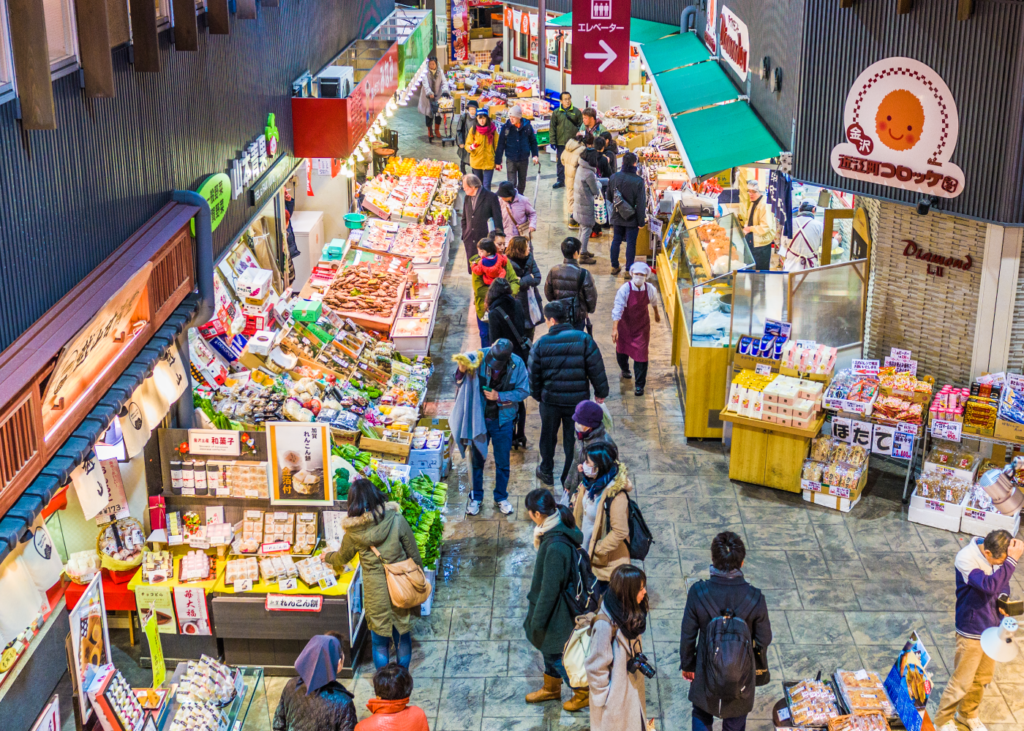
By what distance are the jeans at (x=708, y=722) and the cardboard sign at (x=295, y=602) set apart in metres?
2.69

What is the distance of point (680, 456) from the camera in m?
11.1

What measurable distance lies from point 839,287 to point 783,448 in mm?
1839

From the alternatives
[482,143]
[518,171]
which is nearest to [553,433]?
[482,143]

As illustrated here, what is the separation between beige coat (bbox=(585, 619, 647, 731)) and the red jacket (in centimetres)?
100

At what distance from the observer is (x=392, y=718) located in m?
5.77

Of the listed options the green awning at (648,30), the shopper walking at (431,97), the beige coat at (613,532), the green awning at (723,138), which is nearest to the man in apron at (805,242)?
the green awning at (723,138)

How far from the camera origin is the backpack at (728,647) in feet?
20.1

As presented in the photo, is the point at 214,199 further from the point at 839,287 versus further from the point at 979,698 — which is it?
the point at 979,698

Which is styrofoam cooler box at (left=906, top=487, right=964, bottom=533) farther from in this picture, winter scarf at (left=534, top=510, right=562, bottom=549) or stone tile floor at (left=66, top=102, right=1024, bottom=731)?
winter scarf at (left=534, top=510, right=562, bottom=549)

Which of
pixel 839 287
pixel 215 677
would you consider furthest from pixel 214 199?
pixel 839 287

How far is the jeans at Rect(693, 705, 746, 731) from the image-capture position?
658 centimetres

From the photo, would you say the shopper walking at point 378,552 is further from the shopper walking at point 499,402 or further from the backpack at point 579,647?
the shopper walking at point 499,402

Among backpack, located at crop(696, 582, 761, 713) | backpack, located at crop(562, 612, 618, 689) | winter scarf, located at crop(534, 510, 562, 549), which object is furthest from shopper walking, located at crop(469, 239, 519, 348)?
backpack, located at crop(696, 582, 761, 713)

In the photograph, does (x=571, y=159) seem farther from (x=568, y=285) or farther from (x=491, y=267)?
(x=568, y=285)
